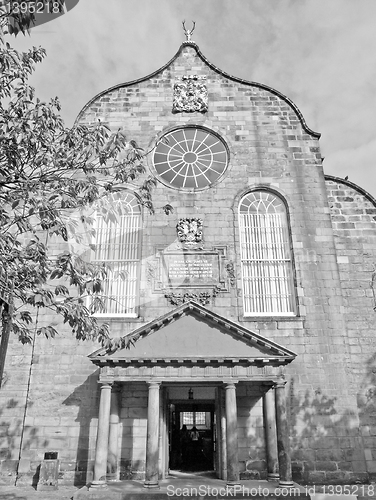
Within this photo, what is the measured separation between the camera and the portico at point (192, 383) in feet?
36.2

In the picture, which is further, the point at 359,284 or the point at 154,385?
the point at 359,284

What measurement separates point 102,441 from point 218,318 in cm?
443

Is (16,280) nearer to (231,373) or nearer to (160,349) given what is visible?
(160,349)

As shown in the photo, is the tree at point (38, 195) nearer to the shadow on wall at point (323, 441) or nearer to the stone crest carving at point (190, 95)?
the shadow on wall at point (323, 441)

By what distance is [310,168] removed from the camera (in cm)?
1571

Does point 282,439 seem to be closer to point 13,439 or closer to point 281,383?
point 281,383

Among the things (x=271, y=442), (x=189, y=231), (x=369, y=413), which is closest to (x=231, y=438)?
(x=271, y=442)

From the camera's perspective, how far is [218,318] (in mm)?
11891

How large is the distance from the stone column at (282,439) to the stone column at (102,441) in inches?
178

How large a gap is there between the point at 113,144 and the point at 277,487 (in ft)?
30.2

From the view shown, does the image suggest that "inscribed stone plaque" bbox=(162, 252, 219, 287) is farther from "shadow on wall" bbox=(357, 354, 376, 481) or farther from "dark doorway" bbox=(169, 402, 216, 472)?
"shadow on wall" bbox=(357, 354, 376, 481)

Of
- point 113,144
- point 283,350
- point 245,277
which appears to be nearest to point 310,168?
point 245,277

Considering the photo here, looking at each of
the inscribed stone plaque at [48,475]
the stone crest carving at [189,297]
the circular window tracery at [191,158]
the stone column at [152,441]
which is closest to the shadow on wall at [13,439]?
the inscribed stone plaque at [48,475]

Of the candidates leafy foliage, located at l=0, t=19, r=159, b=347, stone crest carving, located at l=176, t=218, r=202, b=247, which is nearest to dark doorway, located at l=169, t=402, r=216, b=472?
stone crest carving, located at l=176, t=218, r=202, b=247
